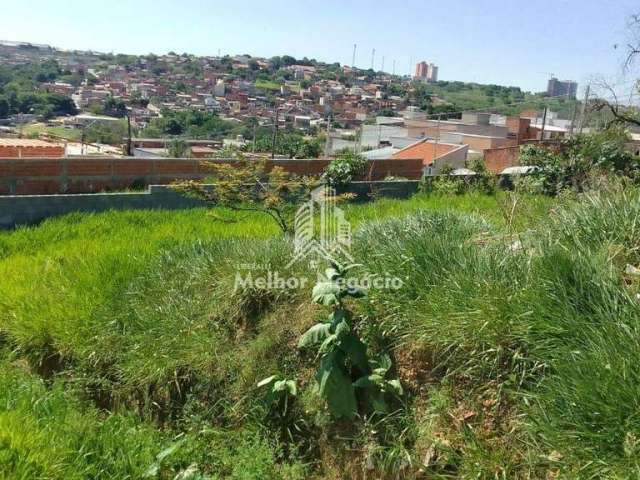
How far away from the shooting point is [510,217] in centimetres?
505

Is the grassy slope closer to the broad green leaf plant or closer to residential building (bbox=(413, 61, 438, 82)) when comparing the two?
the broad green leaf plant

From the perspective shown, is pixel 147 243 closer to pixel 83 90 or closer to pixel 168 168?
pixel 168 168

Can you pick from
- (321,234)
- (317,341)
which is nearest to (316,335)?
(317,341)

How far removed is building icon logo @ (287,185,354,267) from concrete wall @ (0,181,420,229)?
9.11 feet

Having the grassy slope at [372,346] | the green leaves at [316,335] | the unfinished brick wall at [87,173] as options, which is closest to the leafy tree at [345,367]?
the green leaves at [316,335]

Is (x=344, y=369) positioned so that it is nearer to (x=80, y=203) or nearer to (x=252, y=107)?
(x=80, y=203)

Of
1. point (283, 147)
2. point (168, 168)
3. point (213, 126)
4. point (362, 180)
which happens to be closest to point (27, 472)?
point (168, 168)

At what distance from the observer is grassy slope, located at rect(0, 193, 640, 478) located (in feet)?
9.50

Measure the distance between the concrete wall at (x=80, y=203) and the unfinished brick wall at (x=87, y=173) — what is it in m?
0.79

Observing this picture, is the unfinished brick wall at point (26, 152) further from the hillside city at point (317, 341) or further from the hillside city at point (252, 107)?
the hillside city at point (317, 341)

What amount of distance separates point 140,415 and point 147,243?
2.31 metres

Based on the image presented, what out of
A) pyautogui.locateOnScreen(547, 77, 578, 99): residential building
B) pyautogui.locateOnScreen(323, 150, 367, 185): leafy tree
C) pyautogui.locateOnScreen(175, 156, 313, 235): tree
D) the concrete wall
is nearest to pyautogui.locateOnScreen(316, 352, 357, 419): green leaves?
pyautogui.locateOnScreen(175, 156, 313, 235): tree

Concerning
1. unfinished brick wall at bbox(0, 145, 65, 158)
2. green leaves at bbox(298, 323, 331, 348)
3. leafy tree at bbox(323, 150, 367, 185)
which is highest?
leafy tree at bbox(323, 150, 367, 185)

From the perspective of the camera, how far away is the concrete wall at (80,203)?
7.49m
